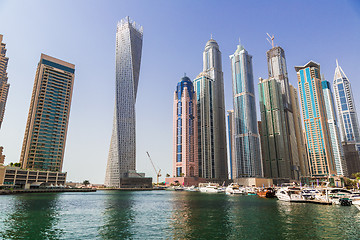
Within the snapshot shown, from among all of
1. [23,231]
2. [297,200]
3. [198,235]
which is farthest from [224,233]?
[297,200]

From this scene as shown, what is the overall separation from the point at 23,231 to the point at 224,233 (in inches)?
1375

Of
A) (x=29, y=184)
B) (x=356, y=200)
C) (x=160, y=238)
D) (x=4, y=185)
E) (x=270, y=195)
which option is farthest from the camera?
(x=29, y=184)

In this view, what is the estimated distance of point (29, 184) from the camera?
18250cm

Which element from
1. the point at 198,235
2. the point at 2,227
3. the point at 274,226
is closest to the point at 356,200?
the point at 274,226

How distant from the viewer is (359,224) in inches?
1857

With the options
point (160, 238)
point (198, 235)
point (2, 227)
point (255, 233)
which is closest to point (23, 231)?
point (2, 227)

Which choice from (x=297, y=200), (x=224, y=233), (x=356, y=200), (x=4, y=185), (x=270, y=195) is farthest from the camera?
(x=4, y=185)

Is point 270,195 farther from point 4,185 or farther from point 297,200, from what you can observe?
point 4,185

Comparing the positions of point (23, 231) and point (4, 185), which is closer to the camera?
point (23, 231)

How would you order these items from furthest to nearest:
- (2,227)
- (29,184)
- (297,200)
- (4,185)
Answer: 1. (29,184)
2. (4,185)
3. (297,200)
4. (2,227)

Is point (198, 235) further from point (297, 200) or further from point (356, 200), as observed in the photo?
point (297, 200)

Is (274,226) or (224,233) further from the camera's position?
(274,226)

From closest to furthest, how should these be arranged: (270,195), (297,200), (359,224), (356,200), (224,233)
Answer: (224,233), (359,224), (356,200), (297,200), (270,195)

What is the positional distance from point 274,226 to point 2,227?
5215cm
